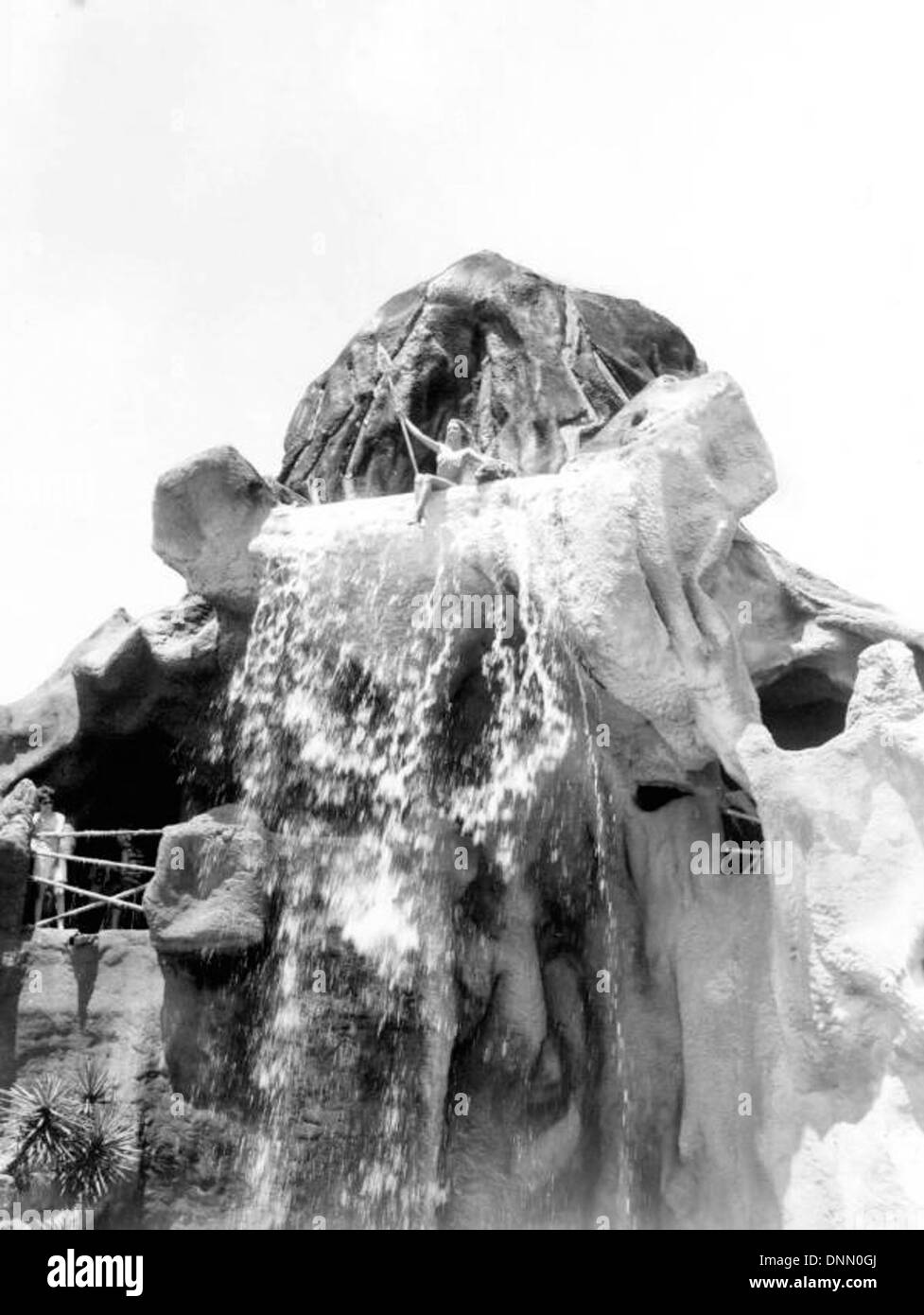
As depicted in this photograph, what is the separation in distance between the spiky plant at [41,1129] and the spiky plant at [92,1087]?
100mm

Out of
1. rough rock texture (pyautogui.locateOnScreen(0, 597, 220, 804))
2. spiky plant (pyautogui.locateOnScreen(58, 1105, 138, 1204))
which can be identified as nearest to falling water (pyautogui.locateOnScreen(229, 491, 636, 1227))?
rough rock texture (pyautogui.locateOnScreen(0, 597, 220, 804))

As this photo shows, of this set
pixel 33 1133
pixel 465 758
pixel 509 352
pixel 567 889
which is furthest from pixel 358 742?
pixel 509 352

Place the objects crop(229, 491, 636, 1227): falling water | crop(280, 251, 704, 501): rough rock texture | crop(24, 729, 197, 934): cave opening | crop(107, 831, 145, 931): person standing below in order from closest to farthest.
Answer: crop(229, 491, 636, 1227): falling water → crop(24, 729, 197, 934): cave opening → crop(107, 831, 145, 931): person standing below → crop(280, 251, 704, 501): rough rock texture

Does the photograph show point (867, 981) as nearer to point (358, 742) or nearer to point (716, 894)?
point (716, 894)

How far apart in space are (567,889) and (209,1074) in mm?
2842

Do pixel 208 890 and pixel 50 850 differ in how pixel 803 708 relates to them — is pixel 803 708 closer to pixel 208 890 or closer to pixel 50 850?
pixel 208 890

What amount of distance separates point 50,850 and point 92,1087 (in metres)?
2.30

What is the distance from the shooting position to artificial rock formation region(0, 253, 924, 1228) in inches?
364

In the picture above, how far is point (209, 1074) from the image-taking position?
32.7 feet

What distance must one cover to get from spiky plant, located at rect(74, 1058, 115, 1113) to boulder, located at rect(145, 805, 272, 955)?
92 cm
